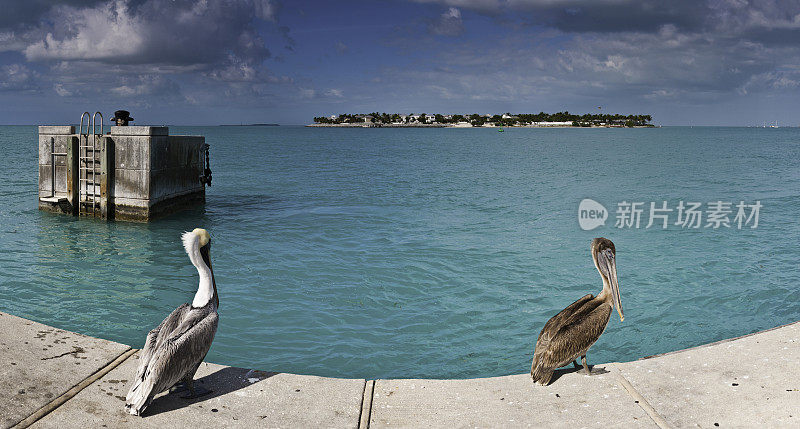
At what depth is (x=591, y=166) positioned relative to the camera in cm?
5397

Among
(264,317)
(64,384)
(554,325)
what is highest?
(554,325)

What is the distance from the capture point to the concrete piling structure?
60.4ft

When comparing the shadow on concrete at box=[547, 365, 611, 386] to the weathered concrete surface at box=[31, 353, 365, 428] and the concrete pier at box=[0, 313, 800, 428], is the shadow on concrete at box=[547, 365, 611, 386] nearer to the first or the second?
the concrete pier at box=[0, 313, 800, 428]

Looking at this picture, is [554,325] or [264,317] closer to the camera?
[554,325]

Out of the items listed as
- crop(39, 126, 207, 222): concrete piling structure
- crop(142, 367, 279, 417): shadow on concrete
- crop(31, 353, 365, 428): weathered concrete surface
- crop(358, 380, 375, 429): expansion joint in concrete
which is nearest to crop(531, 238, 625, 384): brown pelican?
crop(358, 380, 375, 429): expansion joint in concrete

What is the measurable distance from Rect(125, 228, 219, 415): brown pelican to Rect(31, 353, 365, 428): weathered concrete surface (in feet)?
0.61

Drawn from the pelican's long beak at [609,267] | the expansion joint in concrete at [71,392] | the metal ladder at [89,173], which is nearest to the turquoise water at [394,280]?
the metal ladder at [89,173]

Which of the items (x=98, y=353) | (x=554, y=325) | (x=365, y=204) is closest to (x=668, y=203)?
(x=365, y=204)

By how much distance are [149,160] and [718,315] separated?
1626 centimetres

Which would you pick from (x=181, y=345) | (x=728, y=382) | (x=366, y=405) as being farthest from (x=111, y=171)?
(x=728, y=382)

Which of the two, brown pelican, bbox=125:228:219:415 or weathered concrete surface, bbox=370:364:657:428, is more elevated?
brown pelican, bbox=125:228:219:415

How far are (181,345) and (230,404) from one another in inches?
26.8

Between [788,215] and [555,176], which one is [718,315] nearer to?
[788,215]

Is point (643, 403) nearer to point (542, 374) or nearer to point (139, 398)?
point (542, 374)
